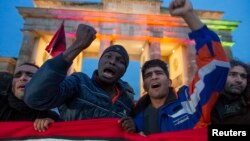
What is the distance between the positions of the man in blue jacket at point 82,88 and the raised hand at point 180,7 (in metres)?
0.94

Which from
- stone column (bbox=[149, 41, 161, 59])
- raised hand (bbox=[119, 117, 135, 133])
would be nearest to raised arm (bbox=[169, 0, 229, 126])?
raised hand (bbox=[119, 117, 135, 133])

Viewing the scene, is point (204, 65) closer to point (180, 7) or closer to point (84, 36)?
point (180, 7)

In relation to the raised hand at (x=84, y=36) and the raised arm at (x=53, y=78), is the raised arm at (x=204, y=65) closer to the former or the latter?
the raised hand at (x=84, y=36)

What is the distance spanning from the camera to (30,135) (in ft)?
9.04

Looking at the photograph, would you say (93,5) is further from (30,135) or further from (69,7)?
(30,135)

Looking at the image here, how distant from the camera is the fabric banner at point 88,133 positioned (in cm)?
268

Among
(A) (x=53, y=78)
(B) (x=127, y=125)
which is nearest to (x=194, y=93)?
(B) (x=127, y=125)

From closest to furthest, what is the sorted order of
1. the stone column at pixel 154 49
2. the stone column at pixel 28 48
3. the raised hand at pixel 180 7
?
the raised hand at pixel 180 7 < the stone column at pixel 28 48 < the stone column at pixel 154 49

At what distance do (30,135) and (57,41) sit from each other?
3.56 m

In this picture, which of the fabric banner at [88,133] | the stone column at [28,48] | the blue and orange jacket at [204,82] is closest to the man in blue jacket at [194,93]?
the blue and orange jacket at [204,82]

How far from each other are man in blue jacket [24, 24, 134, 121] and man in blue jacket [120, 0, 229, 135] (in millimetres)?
426

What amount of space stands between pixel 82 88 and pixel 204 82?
1.50 meters

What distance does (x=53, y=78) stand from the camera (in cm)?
270

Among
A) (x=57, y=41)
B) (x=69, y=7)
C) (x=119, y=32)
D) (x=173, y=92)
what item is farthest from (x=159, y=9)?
(x=173, y=92)
